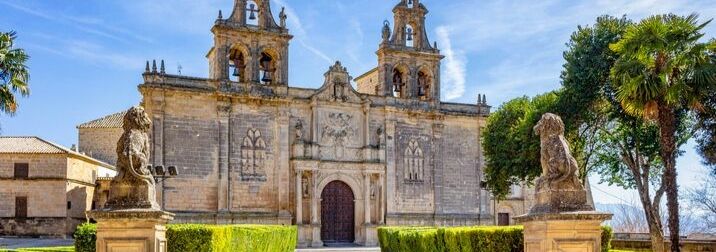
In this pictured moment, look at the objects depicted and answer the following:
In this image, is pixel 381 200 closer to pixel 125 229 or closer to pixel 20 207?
pixel 20 207

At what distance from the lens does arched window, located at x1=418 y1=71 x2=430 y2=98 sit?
36281 millimetres

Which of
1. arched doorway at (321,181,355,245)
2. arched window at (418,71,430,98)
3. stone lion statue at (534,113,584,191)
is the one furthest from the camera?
A: arched window at (418,71,430,98)

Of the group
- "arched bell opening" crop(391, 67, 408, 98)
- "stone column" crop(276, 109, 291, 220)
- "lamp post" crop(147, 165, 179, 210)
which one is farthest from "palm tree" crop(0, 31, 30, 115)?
"arched bell opening" crop(391, 67, 408, 98)

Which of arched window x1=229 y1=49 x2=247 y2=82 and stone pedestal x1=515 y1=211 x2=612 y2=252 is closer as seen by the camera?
stone pedestal x1=515 y1=211 x2=612 y2=252

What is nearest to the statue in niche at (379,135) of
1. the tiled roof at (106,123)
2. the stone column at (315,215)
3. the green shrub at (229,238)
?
the stone column at (315,215)

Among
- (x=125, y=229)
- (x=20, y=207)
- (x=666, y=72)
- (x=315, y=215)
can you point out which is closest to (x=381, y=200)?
(x=315, y=215)

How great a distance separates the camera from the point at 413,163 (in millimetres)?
34844

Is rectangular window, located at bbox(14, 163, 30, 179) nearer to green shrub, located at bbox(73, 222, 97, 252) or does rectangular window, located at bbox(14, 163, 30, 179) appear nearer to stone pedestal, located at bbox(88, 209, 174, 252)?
green shrub, located at bbox(73, 222, 97, 252)

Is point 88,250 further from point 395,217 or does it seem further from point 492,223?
point 492,223

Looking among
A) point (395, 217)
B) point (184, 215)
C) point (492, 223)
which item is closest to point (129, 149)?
point (184, 215)

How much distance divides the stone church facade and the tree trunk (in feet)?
51.3

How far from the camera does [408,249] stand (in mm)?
22812

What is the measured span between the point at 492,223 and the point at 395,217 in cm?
532

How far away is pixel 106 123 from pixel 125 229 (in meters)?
38.7
